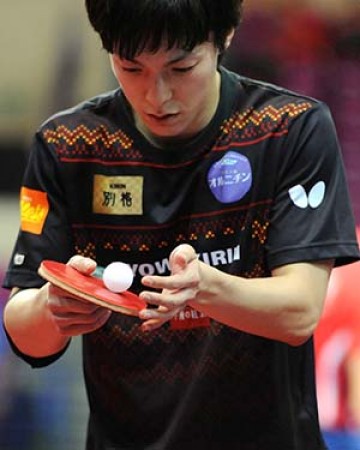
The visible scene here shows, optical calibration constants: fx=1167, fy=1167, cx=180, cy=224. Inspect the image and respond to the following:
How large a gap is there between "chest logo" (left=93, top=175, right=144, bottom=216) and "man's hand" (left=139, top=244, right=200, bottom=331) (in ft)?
0.76

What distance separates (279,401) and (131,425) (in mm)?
195

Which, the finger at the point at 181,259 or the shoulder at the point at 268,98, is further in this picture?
the shoulder at the point at 268,98

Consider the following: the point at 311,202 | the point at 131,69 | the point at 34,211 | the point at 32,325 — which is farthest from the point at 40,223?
the point at 311,202

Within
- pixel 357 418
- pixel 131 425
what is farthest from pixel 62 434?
pixel 131 425

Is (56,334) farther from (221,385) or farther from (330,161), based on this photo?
(330,161)

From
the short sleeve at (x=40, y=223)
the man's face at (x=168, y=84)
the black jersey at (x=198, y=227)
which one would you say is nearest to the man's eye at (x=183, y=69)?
the man's face at (x=168, y=84)

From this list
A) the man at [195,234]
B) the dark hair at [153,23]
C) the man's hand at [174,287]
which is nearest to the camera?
the man's hand at [174,287]

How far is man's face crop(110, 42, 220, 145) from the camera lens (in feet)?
4.45

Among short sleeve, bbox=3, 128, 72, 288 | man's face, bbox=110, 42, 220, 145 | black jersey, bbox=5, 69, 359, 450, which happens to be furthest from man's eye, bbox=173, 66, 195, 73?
short sleeve, bbox=3, 128, 72, 288

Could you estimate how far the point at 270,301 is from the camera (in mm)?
1361

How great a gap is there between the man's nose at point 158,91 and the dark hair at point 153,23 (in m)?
0.04

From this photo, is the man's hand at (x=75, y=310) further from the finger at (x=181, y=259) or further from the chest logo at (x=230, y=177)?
the chest logo at (x=230, y=177)

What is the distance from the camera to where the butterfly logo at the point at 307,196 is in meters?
1.44

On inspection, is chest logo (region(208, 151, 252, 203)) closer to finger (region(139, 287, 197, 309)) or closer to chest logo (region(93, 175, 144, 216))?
chest logo (region(93, 175, 144, 216))
